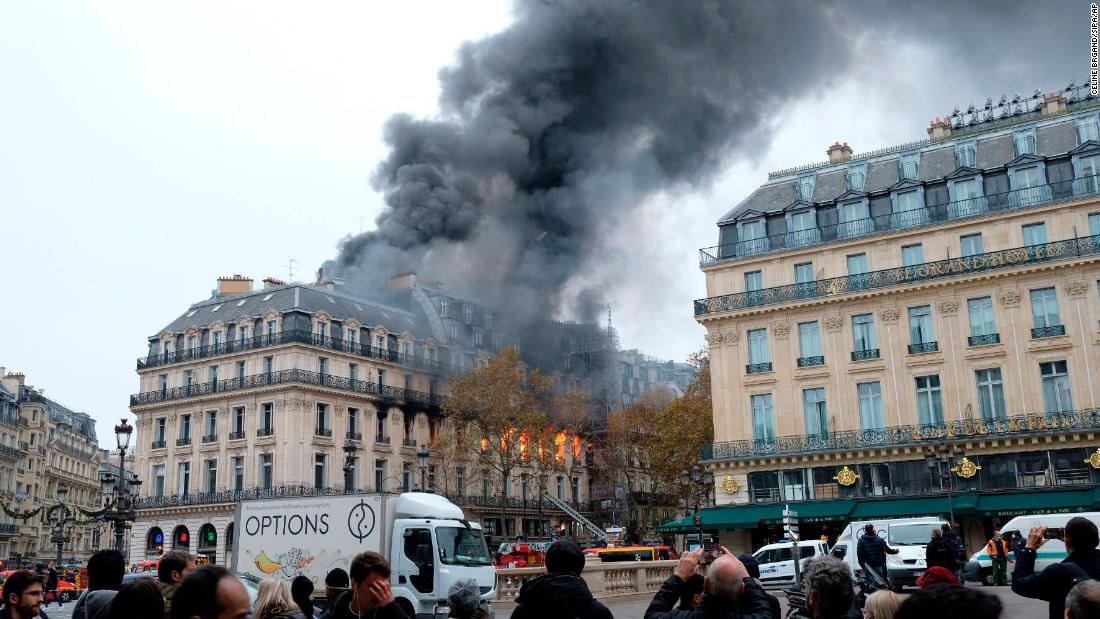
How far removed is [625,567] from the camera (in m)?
23.2

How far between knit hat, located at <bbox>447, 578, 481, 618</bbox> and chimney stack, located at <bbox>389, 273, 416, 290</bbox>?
58.1m

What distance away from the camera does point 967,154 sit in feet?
132

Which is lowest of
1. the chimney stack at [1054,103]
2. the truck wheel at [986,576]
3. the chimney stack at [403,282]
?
the truck wheel at [986,576]

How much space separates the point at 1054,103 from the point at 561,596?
43599 millimetres

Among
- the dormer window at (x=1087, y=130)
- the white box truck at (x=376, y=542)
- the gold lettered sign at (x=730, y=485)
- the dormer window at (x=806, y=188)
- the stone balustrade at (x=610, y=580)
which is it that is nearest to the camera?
the white box truck at (x=376, y=542)

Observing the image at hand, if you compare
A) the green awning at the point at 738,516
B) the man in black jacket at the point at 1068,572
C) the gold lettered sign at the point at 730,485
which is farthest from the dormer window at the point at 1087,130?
the man in black jacket at the point at 1068,572

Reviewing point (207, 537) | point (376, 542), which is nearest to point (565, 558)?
point (376, 542)

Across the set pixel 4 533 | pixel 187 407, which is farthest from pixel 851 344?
pixel 4 533

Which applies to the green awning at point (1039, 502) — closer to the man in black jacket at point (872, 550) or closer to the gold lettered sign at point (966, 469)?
the gold lettered sign at point (966, 469)

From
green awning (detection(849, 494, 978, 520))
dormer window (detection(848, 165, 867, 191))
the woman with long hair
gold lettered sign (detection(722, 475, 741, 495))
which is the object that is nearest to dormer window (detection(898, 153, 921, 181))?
dormer window (detection(848, 165, 867, 191))

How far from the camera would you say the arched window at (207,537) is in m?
52.3

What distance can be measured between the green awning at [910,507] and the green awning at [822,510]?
1.11ft

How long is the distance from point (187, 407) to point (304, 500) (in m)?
38.5

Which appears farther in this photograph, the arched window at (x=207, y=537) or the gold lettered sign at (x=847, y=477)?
the arched window at (x=207, y=537)
